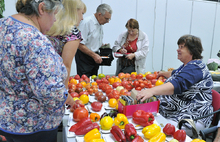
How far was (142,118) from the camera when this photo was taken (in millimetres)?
1400

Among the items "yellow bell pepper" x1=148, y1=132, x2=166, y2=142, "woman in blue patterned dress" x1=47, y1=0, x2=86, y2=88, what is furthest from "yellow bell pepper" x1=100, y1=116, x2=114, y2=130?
"woman in blue patterned dress" x1=47, y1=0, x2=86, y2=88

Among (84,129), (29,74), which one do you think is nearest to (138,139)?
(84,129)

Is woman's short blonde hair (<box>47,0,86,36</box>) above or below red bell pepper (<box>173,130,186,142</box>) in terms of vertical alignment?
above

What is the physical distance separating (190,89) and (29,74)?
152 centimetres

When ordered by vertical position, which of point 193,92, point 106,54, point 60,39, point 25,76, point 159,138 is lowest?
point 159,138

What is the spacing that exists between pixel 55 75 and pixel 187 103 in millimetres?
1418

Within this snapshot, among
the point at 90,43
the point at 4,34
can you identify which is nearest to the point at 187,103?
the point at 4,34

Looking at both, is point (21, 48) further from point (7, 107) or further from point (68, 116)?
point (68, 116)

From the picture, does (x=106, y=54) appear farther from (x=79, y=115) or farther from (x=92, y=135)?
(x=92, y=135)

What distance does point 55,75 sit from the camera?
0.92 meters

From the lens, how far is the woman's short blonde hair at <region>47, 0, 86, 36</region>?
57.8 inches

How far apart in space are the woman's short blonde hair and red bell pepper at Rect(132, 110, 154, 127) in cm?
85

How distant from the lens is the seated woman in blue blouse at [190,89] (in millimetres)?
1756

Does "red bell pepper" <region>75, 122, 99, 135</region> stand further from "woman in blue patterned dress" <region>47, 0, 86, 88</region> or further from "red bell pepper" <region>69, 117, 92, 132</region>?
"woman in blue patterned dress" <region>47, 0, 86, 88</region>
